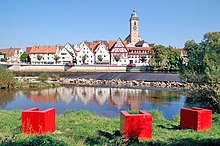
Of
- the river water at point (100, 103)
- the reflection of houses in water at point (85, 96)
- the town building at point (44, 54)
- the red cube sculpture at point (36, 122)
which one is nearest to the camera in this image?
the red cube sculpture at point (36, 122)

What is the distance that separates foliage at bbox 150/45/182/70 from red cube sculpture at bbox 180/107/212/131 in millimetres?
54752

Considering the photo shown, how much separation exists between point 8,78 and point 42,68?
31453 millimetres

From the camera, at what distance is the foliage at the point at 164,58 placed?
211 ft

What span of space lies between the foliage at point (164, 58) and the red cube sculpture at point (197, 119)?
54.8m

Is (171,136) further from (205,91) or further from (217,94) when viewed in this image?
(205,91)

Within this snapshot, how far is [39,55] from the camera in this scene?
8494cm

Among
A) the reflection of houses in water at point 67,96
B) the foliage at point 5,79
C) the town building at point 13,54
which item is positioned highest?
the town building at point 13,54

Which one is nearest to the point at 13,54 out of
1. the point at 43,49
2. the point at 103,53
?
the point at 43,49

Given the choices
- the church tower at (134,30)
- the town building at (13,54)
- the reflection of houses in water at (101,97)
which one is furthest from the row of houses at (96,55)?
the reflection of houses in water at (101,97)

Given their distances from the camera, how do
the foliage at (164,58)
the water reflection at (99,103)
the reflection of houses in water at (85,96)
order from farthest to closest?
the foliage at (164,58) < the reflection of houses in water at (85,96) < the water reflection at (99,103)

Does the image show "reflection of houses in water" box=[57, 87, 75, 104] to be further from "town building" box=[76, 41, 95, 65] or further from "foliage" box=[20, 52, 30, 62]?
"foliage" box=[20, 52, 30, 62]

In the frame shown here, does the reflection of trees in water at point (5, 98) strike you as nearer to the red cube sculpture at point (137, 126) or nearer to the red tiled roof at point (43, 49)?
the red cube sculpture at point (137, 126)

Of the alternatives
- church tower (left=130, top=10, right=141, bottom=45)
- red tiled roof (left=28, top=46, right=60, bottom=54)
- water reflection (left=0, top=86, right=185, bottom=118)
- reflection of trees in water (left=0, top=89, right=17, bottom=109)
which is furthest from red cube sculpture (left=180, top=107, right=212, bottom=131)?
church tower (left=130, top=10, right=141, bottom=45)

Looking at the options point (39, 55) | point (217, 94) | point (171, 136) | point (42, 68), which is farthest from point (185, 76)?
point (39, 55)
